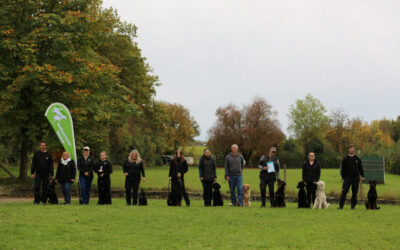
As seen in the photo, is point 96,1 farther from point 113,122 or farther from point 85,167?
point 85,167

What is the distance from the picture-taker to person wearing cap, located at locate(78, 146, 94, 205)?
14.5 metres

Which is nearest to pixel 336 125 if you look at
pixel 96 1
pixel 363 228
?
pixel 96 1

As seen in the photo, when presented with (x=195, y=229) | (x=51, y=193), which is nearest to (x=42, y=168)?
(x=51, y=193)

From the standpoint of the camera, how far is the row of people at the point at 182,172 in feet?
45.6

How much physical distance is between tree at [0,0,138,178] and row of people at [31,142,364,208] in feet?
21.3

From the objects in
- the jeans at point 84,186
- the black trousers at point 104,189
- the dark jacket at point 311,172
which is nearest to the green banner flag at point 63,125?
the jeans at point 84,186

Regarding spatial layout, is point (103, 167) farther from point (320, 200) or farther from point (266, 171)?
point (320, 200)

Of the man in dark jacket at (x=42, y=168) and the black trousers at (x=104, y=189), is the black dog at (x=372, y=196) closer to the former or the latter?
the black trousers at (x=104, y=189)

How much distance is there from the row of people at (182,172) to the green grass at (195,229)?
1.34m

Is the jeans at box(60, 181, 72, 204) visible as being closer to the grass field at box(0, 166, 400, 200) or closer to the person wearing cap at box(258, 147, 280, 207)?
the person wearing cap at box(258, 147, 280, 207)

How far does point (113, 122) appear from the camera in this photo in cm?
2322

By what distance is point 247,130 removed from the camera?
2527 inches

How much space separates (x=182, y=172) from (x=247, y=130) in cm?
5067

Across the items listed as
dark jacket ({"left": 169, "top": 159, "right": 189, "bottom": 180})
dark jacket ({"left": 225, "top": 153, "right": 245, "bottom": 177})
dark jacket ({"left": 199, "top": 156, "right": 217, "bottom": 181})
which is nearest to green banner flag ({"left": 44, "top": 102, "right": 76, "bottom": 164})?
dark jacket ({"left": 169, "top": 159, "right": 189, "bottom": 180})
